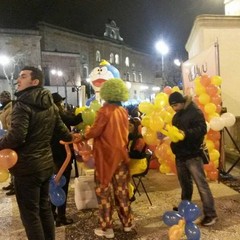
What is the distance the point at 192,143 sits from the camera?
4.09m

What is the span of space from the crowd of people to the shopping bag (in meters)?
0.43

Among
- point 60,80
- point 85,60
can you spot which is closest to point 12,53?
point 60,80

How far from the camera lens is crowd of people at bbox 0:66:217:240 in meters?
3.02

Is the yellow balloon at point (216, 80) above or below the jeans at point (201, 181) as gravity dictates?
above

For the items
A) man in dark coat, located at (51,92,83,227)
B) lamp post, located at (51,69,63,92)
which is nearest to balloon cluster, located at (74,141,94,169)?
man in dark coat, located at (51,92,83,227)

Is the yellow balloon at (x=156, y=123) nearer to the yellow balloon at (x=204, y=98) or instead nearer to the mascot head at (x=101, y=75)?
the yellow balloon at (x=204, y=98)

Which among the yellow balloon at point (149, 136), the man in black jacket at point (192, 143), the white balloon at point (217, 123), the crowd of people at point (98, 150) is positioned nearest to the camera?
the crowd of people at point (98, 150)

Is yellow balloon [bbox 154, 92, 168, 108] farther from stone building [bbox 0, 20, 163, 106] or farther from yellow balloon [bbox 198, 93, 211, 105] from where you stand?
stone building [bbox 0, 20, 163, 106]

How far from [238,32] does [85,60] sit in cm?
4043

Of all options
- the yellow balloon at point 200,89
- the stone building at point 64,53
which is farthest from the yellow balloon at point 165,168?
the stone building at point 64,53

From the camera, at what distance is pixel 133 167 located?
438cm

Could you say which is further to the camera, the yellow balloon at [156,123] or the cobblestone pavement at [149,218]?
the yellow balloon at [156,123]

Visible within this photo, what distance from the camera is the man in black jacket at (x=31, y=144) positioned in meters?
2.93

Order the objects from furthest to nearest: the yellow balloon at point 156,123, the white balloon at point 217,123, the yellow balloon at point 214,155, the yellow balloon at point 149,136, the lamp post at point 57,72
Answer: the lamp post at point 57,72
the yellow balloon at point 214,155
the white balloon at point 217,123
the yellow balloon at point 149,136
the yellow balloon at point 156,123
